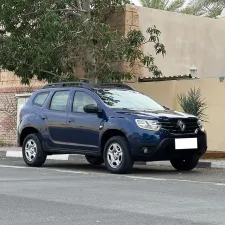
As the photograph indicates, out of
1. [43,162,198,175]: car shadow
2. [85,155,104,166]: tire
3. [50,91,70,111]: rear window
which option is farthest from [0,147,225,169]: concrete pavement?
[50,91,70,111]: rear window

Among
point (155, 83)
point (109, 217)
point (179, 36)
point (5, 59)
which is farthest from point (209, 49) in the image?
point (109, 217)

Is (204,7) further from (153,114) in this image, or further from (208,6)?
(153,114)

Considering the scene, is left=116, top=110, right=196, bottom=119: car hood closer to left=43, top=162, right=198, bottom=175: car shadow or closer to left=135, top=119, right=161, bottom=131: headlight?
left=135, top=119, right=161, bottom=131: headlight

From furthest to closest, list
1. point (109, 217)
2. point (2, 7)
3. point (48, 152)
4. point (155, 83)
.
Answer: point (155, 83)
point (2, 7)
point (48, 152)
point (109, 217)

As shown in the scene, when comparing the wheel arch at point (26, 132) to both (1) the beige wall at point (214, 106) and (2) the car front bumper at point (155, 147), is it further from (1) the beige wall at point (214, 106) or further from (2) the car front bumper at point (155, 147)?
(1) the beige wall at point (214, 106)

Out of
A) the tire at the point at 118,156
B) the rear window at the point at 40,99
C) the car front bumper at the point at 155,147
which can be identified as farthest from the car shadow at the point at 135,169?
the rear window at the point at 40,99

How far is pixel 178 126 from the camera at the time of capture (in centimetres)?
1287

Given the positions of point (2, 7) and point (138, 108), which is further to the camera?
point (2, 7)

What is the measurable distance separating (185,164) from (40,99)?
3513 millimetres

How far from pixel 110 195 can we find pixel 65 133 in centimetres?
469

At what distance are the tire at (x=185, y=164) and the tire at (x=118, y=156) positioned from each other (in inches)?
54.8

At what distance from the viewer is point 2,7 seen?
18.1 meters

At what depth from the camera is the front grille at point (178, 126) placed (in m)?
12.7

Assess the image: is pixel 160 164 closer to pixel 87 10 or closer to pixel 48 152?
pixel 48 152
